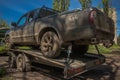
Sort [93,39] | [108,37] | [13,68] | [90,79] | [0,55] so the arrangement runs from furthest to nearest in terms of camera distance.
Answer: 1. [0,55]
2. [13,68]
3. [90,79]
4. [108,37]
5. [93,39]

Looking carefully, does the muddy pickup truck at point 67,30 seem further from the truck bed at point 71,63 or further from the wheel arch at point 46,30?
the truck bed at point 71,63

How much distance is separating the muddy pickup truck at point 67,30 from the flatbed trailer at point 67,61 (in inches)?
12.3

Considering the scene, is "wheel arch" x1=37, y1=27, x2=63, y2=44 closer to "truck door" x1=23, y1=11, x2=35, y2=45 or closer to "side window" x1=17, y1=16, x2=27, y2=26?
"truck door" x1=23, y1=11, x2=35, y2=45

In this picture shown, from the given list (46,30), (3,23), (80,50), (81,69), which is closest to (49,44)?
(46,30)

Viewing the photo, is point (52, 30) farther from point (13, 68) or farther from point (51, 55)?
point (13, 68)

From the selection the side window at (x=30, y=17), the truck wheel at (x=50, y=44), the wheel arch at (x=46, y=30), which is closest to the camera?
the wheel arch at (x=46, y=30)

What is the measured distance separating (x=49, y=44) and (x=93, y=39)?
1.69 m

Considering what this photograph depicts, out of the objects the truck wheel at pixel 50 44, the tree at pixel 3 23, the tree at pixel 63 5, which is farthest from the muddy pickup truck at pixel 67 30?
the tree at pixel 3 23

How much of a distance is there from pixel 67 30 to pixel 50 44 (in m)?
0.92

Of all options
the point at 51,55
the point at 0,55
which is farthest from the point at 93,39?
the point at 0,55

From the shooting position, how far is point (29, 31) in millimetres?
7504

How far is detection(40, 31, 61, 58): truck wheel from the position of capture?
5.90 meters

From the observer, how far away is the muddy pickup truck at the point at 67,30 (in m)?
5.17

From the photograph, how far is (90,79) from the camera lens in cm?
653
